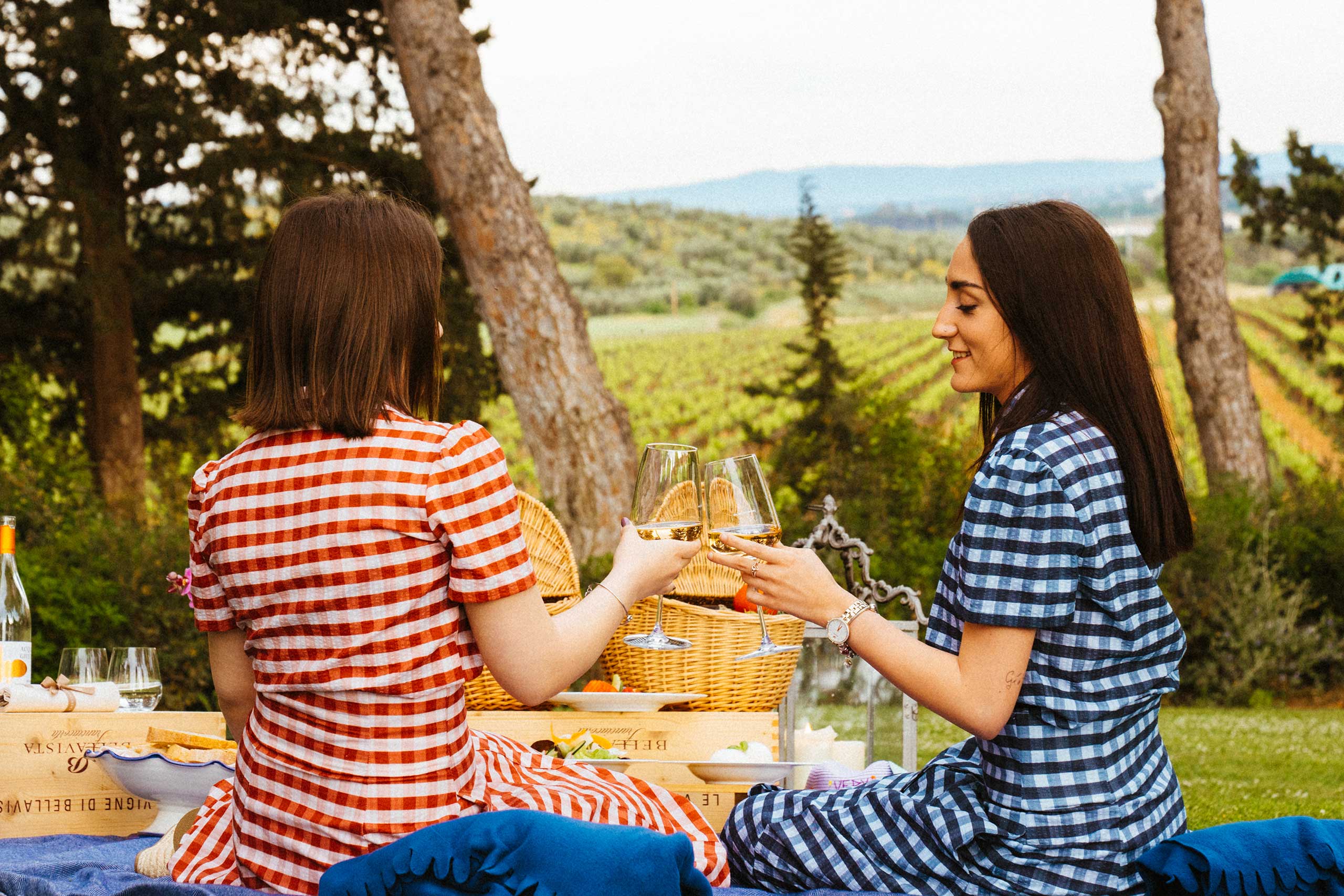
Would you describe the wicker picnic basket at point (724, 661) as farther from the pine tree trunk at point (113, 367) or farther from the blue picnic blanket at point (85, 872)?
the pine tree trunk at point (113, 367)

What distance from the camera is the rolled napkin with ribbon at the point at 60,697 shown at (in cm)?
306

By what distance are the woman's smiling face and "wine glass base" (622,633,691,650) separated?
77cm

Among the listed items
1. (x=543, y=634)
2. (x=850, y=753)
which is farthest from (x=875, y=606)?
(x=543, y=634)

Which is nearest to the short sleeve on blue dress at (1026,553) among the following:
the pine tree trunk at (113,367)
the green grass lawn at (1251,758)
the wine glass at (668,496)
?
the wine glass at (668,496)

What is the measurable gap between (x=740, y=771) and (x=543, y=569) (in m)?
0.92

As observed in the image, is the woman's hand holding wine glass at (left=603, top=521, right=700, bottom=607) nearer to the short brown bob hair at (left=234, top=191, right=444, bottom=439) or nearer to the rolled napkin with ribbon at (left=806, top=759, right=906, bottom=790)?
the short brown bob hair at (left=234, top=191, right=444, bottom=439)

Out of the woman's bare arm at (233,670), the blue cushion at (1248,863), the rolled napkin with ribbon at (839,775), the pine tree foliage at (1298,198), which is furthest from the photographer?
the pine tree foliage at (1298,198)

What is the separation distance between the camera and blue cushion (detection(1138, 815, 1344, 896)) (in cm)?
209

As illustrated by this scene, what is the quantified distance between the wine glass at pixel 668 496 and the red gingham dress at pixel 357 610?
0.33 m

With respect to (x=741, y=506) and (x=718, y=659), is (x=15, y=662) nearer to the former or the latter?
(x=718, y=659)

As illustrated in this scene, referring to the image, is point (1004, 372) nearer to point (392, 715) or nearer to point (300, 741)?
point (392, 715)

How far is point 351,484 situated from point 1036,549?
3.79 feet

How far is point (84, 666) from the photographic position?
128 inches

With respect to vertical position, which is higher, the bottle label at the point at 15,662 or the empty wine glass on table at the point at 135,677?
the bottle label at the point at 15,662
